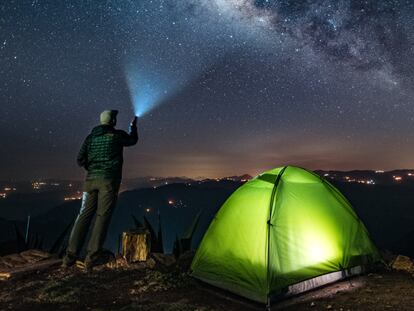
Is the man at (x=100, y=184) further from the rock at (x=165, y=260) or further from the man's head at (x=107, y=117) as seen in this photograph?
the rock at (x=165, y=260)

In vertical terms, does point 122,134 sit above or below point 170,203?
above

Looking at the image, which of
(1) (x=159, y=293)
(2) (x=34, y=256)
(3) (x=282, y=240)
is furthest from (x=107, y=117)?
(3) (x=282, y=240)

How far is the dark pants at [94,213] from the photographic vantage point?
677cm

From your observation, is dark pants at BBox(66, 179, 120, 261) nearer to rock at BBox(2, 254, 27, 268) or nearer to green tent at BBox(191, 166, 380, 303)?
rock at BBox(2, 254, 27, 268)

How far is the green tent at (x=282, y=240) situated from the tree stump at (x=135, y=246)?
1.58 metres

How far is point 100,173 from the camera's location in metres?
6.86

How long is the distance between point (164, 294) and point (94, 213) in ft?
7.98

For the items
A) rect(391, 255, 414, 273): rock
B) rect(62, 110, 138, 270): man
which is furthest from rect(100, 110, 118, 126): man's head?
rect(391, 255, 414, 273): rock

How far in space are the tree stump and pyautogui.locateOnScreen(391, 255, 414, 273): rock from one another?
514cm

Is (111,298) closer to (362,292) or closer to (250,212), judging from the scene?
(250,212)

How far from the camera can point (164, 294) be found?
5582 millimetres

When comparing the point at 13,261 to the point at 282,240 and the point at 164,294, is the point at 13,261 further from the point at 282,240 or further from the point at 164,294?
the point at 282,240

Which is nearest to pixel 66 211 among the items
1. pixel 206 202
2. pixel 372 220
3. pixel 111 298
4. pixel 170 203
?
pixel 170 203

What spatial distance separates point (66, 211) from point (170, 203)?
4810 centimetres
